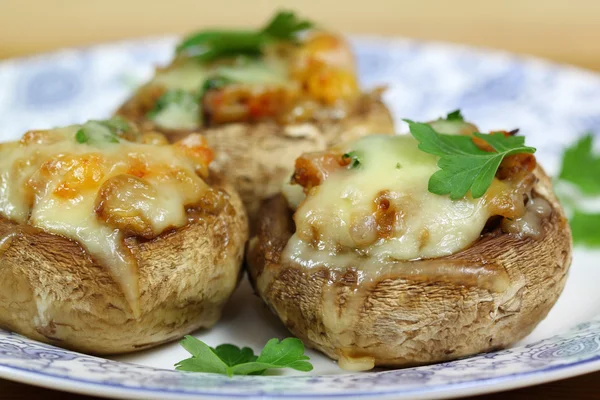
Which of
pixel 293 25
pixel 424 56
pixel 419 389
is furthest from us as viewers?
pixel 424 56

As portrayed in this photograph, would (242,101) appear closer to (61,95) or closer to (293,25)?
(293,25)

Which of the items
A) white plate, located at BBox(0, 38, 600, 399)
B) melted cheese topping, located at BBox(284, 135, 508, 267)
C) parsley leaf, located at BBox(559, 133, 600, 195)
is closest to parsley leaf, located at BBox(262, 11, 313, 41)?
white plate, located at BBox(0, 38, 600, 399)

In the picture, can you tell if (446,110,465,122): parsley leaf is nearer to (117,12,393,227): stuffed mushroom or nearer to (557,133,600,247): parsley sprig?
(117,12,393,227): stuffed mushroom

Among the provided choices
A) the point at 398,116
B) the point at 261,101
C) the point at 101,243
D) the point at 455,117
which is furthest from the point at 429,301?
the point at 398,116

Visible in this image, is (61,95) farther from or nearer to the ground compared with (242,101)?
nearer to the ground

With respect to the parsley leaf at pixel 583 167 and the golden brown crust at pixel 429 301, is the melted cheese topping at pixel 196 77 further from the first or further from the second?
the parsley leaf at pixel 583 167

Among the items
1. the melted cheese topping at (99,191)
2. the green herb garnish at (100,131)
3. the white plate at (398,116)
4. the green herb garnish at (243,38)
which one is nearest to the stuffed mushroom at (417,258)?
the white plate at (398,116)

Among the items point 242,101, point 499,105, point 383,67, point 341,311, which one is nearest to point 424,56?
point 383,67

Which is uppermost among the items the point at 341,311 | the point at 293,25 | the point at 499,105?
the point at 293,25
